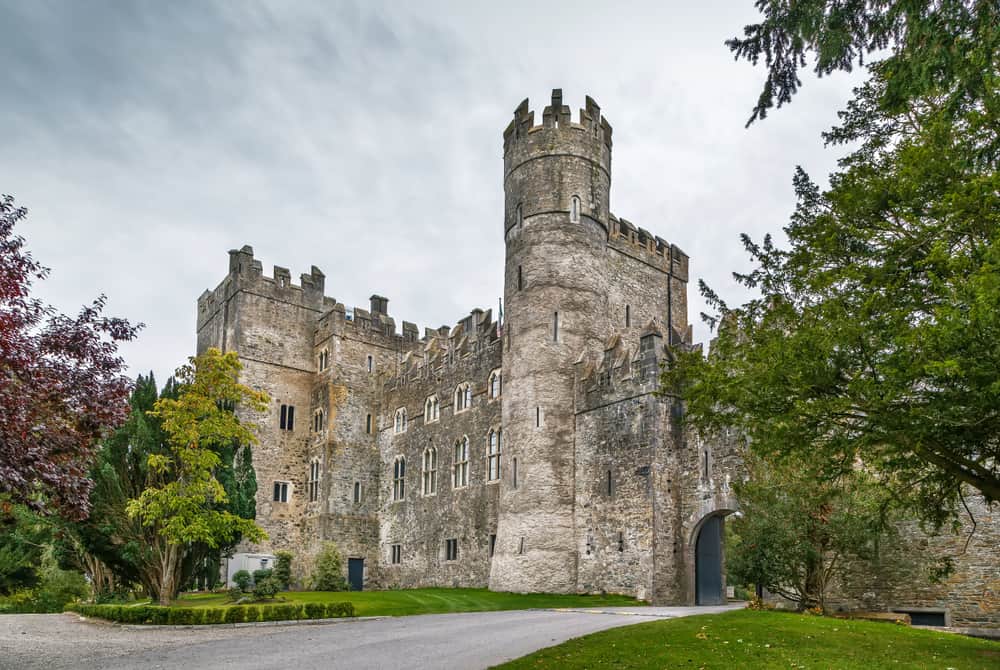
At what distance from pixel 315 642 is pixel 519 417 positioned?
1460 centimetres

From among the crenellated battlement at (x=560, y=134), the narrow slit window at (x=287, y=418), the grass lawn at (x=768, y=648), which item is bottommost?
the grass lawn at (x=768, y=648)

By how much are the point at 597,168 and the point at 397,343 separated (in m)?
17.5

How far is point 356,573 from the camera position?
132 feet

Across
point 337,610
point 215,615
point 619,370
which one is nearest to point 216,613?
point 215,615

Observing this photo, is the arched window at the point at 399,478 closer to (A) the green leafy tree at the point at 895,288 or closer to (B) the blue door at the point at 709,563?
(B) the blue door at the point at 709,563

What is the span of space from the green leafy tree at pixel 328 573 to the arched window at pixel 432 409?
7145mm

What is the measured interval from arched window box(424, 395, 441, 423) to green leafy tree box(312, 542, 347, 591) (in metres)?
7.14

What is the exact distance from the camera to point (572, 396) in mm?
29969

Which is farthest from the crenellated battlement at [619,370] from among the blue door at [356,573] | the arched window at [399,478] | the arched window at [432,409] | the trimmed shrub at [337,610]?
the blue door at [356,573]

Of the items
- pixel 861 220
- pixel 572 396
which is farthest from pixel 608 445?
pixel 861 220

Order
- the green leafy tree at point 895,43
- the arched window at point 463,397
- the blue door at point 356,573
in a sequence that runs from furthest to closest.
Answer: the blue door at point 356,573
the arched window at point 463,397
the green leafy tree at point 895,43

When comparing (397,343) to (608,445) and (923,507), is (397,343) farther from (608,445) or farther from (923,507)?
(923,507)

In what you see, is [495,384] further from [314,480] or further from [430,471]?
[314,480]

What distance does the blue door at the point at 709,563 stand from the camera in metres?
26.9
